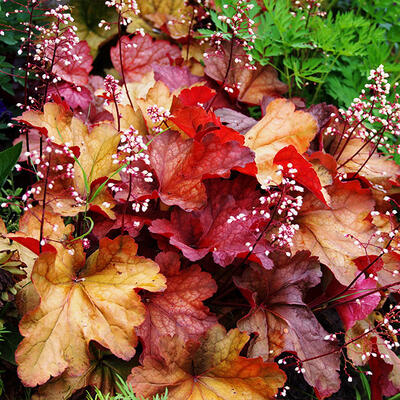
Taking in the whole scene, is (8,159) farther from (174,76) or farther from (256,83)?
(256,83)

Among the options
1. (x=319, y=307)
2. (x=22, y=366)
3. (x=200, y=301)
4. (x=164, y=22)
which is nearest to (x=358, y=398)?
(x=319, y=307)

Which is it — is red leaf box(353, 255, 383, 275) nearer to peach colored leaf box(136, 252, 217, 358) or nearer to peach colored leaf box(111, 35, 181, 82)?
peach colored leaf box(136, 252, 217, 358)

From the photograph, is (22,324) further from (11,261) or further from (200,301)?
(200,301)

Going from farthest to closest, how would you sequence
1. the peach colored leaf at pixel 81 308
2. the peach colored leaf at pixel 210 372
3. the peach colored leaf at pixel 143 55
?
the peach colored leaf at pixel 143 55, the peach colored leaf at pixel 210 372, the peach colored leaf at pixel 81 308

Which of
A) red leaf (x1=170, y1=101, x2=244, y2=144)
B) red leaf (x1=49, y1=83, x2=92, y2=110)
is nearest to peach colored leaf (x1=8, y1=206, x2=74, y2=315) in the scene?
red leaf (x1=170, y1=101, x2=244, y2=144)

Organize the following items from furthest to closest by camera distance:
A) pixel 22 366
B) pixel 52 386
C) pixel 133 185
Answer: pixel 133 185
pixel 52 386
pixel 22 366

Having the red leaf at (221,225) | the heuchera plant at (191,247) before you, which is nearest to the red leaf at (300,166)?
the heuchera plant at (191,247)

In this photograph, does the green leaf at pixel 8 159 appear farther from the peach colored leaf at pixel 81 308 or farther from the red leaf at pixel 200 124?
the red leaf at pixel 200 124
